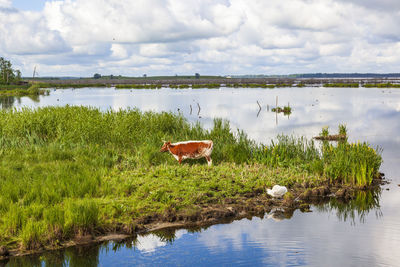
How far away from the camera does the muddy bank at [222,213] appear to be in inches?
387

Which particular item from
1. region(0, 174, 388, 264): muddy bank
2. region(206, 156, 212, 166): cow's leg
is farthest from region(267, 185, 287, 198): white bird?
region(206, 156, 212, 166): cow's leg

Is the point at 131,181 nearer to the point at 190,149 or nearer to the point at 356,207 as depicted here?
the point at 190,149

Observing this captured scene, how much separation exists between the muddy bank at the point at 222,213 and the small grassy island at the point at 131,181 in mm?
33

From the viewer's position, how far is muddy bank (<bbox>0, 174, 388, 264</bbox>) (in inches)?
387

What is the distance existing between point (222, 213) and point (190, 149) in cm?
411

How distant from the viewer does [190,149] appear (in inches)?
589

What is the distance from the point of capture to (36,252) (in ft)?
29.9

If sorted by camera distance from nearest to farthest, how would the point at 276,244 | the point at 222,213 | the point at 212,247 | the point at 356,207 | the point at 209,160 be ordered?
1. the point at 212,247
2. the point at 276,244
3. the point at 222,213
4. the point at 356,207
5. the point at 209,160

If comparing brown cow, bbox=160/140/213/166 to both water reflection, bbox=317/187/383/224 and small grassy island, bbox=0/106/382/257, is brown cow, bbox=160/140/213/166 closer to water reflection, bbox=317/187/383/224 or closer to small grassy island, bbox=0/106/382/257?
small grassy island, bbox=0/106/382/257

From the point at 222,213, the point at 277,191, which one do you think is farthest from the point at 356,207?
the point at 222,213

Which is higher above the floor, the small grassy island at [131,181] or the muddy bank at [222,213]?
the small grassy island at [131,181]

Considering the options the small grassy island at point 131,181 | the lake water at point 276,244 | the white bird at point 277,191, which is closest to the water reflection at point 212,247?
the lake water at point 276,244

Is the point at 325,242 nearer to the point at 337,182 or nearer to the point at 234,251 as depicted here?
the point at 234,251

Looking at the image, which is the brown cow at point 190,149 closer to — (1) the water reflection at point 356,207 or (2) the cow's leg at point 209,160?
(2) the cow's leg at point 209,160
